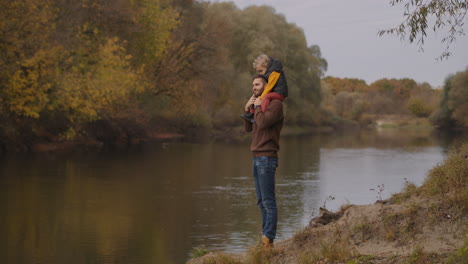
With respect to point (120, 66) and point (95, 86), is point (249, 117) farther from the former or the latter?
point (120, 66)

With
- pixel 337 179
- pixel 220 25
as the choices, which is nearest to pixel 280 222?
pixel 337 179

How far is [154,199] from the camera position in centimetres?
1592

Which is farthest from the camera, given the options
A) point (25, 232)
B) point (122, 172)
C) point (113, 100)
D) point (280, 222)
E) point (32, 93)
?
point (113, 100)

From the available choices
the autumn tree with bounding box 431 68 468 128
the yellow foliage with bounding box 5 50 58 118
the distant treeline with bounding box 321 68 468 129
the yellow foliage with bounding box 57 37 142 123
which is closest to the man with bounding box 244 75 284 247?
the yellow foliage with bounding box 5 50 58 118

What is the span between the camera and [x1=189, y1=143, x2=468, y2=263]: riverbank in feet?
22.9

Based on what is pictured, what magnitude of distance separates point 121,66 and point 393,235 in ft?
86.9

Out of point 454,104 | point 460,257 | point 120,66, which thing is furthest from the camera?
point 454,104

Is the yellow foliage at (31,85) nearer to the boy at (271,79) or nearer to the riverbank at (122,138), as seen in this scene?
the riverbank at (122,138)

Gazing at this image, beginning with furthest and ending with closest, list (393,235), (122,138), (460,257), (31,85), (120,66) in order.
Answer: (122,138), (120,66), (31,85), (393,235), (460,257)

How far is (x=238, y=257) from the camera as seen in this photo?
7.88 metres

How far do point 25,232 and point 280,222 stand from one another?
4.54 metres

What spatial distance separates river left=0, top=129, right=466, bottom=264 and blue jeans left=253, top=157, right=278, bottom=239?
2.12m

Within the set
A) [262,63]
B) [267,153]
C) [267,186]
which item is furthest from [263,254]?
[262,63]

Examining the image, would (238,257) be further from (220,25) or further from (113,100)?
(220,25)
